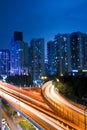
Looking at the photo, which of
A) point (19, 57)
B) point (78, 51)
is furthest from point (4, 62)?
point (78, 51)

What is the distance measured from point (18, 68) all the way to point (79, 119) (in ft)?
287

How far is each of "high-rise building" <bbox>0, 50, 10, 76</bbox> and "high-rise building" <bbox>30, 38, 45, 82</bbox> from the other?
27.0 meters

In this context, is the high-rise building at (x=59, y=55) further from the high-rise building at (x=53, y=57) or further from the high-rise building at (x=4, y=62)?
the high-rise building at (x=4, y=62)

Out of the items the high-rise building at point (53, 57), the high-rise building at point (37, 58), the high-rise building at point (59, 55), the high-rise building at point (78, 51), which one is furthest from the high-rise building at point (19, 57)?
the high-rise building at point (78, 51)

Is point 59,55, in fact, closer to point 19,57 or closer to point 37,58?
point 37,58

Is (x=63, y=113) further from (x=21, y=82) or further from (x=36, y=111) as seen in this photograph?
(x=21, y=82)

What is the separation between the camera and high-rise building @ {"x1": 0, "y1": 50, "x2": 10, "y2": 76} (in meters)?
132

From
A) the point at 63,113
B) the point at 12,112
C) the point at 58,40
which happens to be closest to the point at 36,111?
the point at 63,113

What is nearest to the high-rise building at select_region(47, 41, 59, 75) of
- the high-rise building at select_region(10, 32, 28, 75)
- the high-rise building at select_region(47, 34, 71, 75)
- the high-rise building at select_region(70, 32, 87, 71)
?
the high-rise building at select_region(47, 34, 71, 75)

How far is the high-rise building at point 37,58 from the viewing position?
97.9 m

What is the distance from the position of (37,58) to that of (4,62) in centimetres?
3691

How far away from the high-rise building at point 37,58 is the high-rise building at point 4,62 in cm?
2700

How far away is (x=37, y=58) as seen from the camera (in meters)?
103

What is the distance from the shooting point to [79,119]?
2331 centimetres
